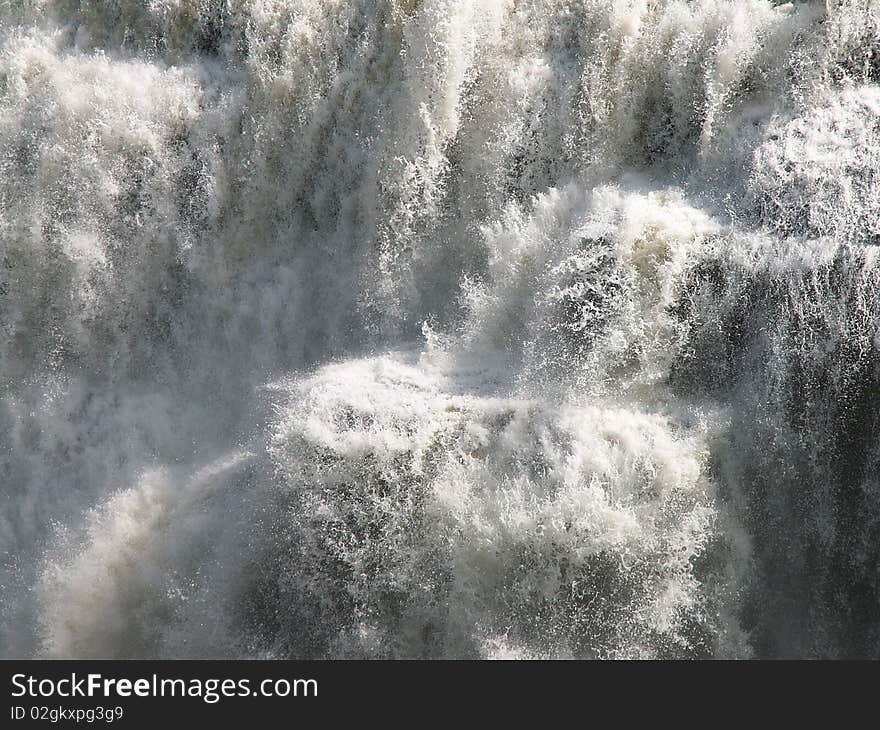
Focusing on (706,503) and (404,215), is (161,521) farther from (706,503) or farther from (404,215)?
(706,503)

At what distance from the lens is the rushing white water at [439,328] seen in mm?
4680

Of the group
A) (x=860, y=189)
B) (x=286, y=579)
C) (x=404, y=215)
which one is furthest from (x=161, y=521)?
(x=860, y=189)

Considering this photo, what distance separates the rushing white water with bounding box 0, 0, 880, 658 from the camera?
4.68 meters

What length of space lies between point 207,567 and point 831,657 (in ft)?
11.5

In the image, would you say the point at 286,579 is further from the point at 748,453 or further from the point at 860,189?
the point at 860,189

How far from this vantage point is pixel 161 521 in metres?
5.64

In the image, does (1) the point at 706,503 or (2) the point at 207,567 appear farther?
(2) the point at 207,567

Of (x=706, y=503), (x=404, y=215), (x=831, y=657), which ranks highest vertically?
(x=404, y=215)

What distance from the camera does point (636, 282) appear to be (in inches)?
192

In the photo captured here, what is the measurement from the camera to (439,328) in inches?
229
